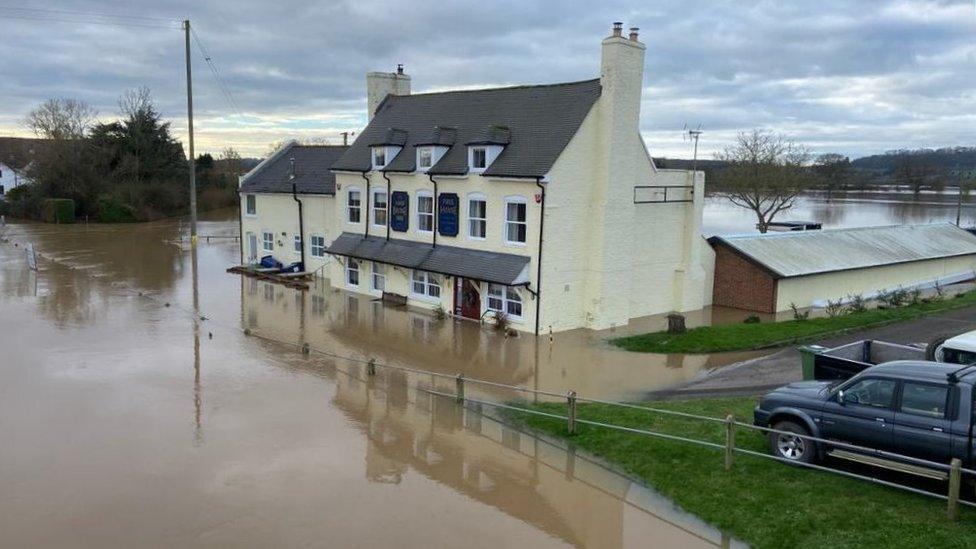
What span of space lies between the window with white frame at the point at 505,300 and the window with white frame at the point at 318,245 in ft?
43.0

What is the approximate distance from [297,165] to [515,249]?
18154 millimetres

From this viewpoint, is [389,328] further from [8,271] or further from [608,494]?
[8,271]

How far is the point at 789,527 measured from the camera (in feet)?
32.8

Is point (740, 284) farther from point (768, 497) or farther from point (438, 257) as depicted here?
point (768, 497)

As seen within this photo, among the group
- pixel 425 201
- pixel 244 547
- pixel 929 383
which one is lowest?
pixel 244 547

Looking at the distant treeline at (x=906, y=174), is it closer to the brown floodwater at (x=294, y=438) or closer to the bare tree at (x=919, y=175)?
the bare tree at (x=919, y=175)

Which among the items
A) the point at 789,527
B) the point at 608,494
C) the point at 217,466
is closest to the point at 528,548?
the point at 608,494

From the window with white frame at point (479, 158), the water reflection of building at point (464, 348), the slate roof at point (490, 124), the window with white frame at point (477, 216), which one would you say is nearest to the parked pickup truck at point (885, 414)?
the water reflection of building at point (464, 348)

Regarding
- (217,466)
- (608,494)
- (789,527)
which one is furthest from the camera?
(217,466)

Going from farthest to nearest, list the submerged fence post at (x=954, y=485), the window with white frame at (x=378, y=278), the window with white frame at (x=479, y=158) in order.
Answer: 1. the window with white frame at (x=378, y=278)
2. the window with white frame at (x=479, y=158)
3. the submerged fence post at (x=954, y=485)

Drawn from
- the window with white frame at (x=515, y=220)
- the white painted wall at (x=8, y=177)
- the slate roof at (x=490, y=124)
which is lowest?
the window with white frame at (x=515, y=220)

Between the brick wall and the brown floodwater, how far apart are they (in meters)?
2.56

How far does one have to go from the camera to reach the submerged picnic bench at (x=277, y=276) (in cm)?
3356

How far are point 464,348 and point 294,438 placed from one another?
863 centimetres
